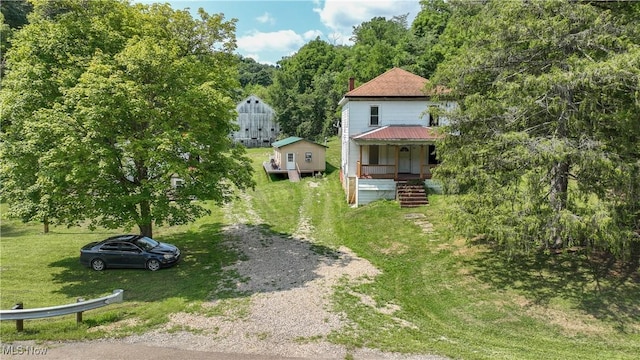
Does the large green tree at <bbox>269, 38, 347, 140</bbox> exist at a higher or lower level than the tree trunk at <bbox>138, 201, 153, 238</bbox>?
higher

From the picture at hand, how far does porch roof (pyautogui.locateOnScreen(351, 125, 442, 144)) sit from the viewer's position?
79.0 ft

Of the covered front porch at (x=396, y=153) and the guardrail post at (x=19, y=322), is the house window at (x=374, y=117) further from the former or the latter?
the guardrail post at (x=19, y=322)

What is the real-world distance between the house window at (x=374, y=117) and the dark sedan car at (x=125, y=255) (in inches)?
643

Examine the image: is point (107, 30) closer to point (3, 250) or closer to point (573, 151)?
point (3, 250)

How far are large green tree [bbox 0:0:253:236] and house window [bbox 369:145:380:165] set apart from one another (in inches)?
467

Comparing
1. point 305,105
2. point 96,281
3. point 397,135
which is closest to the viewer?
point 96,281

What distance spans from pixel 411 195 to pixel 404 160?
434 centimetres

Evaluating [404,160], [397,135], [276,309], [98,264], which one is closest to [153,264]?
[98,264]

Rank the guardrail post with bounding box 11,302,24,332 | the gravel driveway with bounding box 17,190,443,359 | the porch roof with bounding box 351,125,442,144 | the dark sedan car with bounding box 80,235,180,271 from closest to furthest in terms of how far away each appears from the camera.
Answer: the gravel driveway with bounding box 17,190,443,359 → the guardrail post with bounding box 11,302,24,332 → the dark sedan car with bounding box 80,235,180,271 → the porch roof with bounding box 351,125,442,144

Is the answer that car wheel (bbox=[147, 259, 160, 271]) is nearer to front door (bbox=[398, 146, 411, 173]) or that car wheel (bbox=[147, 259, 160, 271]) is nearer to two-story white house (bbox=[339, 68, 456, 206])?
two-story white house (bbox=[339, 68, 456, 206])

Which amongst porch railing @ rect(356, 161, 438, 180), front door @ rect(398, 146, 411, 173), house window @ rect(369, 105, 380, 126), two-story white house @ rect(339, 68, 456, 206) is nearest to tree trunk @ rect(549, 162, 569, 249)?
porch railing @ rect(356, 161, 438, 180)

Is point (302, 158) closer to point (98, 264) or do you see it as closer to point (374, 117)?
point (374, 117)

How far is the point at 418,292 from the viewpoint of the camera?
1405cm

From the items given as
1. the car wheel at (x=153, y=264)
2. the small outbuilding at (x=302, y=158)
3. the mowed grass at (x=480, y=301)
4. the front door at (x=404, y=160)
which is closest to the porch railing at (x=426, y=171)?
the front door at (x=404, y=160)
